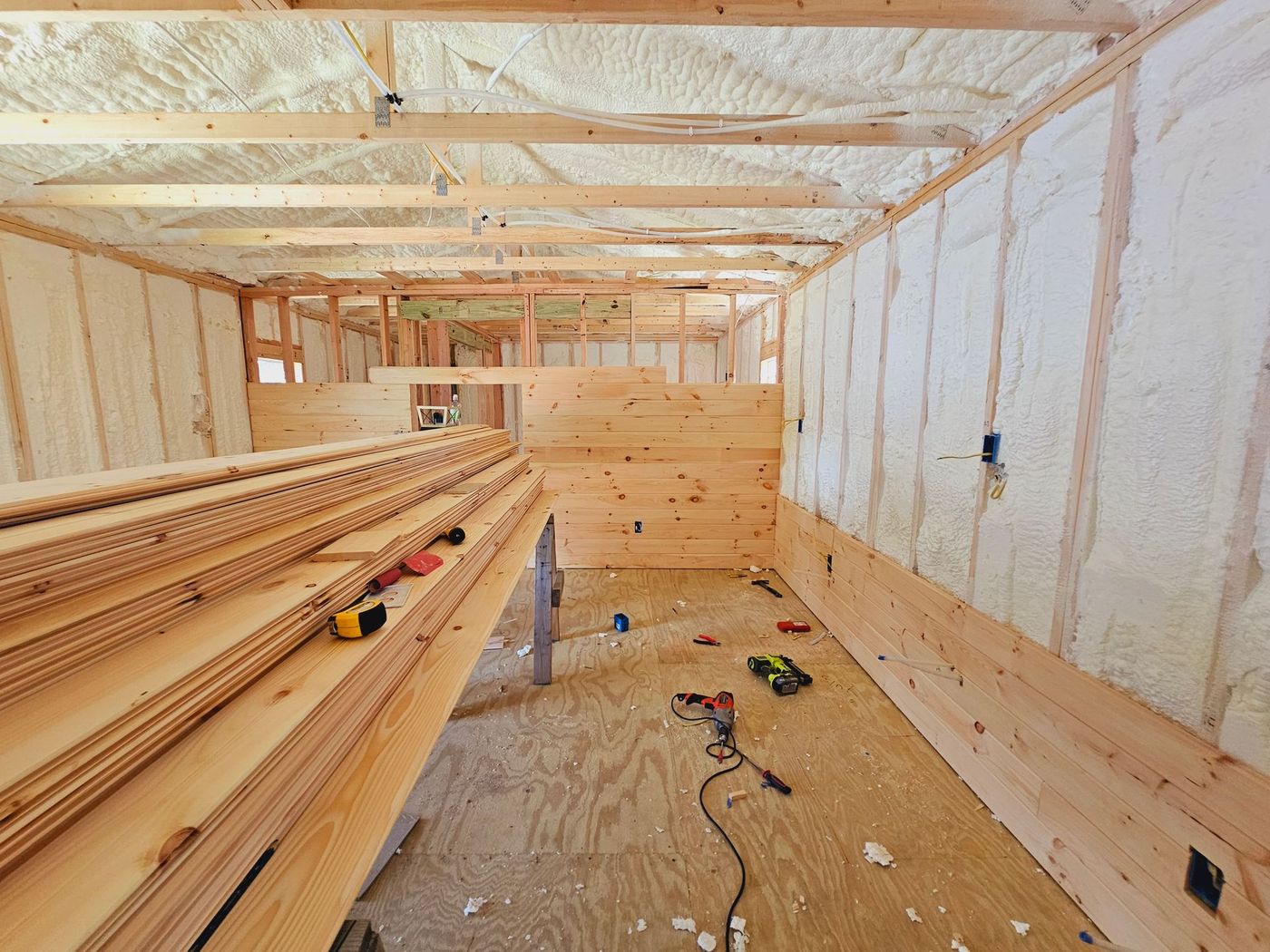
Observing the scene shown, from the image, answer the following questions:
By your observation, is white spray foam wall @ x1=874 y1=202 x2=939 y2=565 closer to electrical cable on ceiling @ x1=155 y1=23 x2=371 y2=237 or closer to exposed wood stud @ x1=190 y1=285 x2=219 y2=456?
electrical cable on ceiling @ x1=155 y1=23 x2=371 y2=237

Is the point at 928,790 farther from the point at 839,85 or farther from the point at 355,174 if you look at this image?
the point at 355,174

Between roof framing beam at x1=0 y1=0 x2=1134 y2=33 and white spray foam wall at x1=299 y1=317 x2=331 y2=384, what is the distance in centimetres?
534

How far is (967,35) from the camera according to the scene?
156 cm

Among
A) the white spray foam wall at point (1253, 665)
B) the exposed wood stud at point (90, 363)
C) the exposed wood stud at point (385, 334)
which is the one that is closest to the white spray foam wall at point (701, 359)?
the exposed wood stud at point (385, 334)

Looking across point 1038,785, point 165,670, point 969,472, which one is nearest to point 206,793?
point 165,670

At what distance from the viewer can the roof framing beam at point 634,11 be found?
1267 millimetres

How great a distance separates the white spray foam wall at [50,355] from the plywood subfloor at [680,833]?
3316 mm

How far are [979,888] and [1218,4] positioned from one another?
2.63 meters

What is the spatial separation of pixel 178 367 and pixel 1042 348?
5.83 metres

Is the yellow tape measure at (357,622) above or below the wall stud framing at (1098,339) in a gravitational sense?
below

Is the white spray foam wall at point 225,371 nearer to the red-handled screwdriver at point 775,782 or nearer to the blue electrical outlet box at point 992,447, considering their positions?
the red-handled screwdriver at point 775,782

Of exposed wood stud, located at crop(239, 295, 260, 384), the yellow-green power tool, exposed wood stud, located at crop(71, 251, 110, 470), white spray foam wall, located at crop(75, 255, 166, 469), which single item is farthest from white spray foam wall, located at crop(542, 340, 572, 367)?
the yellow-green power tool

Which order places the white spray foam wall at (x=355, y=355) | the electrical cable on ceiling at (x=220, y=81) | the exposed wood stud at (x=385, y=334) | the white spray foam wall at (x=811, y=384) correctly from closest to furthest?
the electrical cable on ceiling at (x=220, y=81), the white spray foam wall at (x=811, y=384), the exposed wood stud at (x=385, y=334), the white spray foam wall at (x=355, y=355)

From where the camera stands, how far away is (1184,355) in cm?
126
